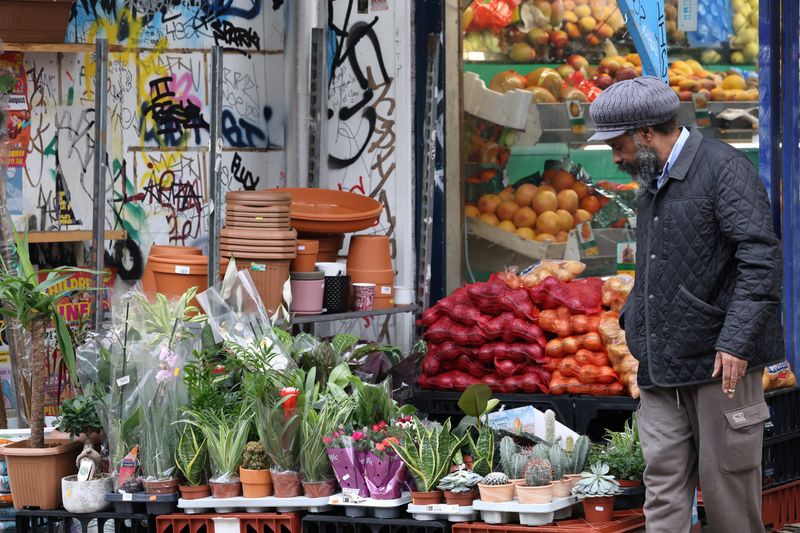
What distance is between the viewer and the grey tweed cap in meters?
4.46

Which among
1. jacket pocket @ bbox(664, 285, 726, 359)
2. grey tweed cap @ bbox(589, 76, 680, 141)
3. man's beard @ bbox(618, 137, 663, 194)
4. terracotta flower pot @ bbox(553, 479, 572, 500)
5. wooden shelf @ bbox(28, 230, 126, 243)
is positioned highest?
grey tweed cap @ bbox(589, 76, 680, 141)

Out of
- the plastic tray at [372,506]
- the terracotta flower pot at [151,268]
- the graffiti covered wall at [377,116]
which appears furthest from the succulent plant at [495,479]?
the graffiti covered wall at [377,116]

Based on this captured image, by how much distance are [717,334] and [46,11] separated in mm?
3921

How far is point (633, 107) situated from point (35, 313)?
2.56 m

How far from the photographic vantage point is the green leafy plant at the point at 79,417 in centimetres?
550

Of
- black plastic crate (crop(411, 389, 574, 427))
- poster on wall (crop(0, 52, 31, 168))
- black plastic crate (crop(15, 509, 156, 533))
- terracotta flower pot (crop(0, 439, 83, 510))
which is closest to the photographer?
black plastic crate (crop(15, 509, 156, 533))

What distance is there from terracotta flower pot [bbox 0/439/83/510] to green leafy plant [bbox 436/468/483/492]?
162 centimetres

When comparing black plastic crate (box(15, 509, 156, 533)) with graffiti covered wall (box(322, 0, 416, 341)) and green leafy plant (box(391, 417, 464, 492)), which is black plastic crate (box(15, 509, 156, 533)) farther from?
graffiti covered wall (box(322, 0, 416, 341))

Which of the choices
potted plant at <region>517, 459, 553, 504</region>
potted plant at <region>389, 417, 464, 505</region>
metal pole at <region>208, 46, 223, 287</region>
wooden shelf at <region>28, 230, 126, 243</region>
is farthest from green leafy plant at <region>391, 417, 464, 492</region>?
wooden shelf at <region>28, 230, 126, 243</region>

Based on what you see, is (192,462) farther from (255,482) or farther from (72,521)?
(72,521)

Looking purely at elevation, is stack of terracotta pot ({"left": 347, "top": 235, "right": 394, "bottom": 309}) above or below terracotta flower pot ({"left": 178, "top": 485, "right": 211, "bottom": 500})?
above

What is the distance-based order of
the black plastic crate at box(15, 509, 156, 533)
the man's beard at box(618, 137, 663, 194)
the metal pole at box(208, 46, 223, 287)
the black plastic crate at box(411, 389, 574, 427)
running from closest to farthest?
the man's beard at box(618, 137, 663, 194) → the black plastic crate at box(15, 509, 156, 533) → the metal pole at box(208, 46, 223, 287) → the black plastic crate at box(411, 389, 574, 427)

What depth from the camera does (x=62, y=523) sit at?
5.38m

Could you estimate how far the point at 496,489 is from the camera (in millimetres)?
4797
